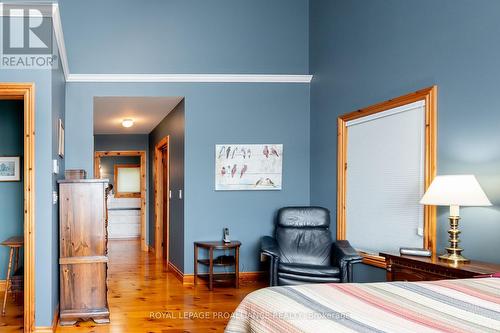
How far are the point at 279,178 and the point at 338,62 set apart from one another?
1.60 meters

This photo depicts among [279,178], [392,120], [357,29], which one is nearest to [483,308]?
[392,120]

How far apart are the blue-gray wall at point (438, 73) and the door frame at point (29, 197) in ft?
9.73

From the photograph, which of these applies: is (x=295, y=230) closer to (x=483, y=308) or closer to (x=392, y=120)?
(x=392, y=120)

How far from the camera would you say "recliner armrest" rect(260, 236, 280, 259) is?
4336 mm

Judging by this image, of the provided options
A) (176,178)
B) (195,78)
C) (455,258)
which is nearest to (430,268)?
(455,258)

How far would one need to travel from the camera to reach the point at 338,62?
16.5 feet

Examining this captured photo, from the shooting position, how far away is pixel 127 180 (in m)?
11.9

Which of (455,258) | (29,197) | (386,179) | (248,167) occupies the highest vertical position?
(248,167)

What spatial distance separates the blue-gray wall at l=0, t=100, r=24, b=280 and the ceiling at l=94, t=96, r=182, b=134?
95 centimetres

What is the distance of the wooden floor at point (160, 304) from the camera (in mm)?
3750

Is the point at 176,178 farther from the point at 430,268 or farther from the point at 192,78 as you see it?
the point at 430,268

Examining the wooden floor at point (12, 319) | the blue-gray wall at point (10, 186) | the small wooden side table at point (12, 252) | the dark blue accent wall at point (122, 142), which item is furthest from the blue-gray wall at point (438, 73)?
the dark blue accent wall at point (122, 142)

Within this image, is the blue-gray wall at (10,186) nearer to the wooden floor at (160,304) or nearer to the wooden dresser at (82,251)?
the wooden floor at (160,304)

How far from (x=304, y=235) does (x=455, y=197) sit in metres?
2.20
